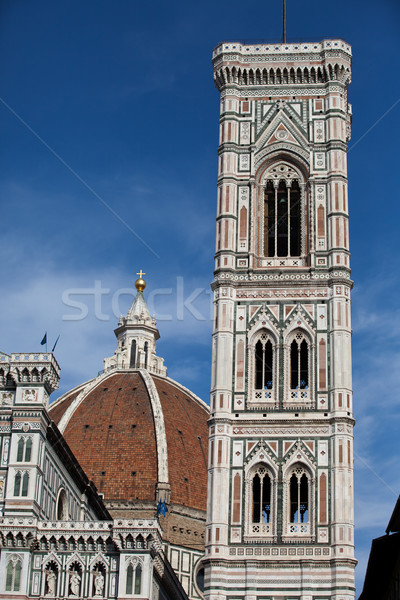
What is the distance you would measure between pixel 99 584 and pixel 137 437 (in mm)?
36697

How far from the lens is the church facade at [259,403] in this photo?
123ft

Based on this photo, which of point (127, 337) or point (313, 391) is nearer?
point (313, 391)

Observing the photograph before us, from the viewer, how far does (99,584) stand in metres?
38.3

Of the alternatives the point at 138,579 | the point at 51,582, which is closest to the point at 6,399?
the point at 51,582

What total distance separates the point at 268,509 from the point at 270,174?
490 inches

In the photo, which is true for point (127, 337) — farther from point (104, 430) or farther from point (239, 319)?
point (239, 319)

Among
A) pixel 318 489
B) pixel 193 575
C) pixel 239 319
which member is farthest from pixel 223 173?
pixel 193 575

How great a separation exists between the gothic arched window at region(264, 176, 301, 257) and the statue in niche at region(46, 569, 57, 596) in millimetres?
13216

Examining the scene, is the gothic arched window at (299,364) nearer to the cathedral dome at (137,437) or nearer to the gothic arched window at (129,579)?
the gothic arched window at (129,579)

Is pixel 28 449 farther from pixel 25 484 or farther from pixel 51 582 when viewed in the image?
pixel 51 582

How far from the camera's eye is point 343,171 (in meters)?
43.5

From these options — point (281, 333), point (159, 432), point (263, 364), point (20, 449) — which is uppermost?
point (159, 432)

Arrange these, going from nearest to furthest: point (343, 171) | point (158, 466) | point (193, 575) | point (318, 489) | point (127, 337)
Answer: point (318, 489) → point (343, 171) → point (193, 575) → point (158, 466) → point (127, 337)

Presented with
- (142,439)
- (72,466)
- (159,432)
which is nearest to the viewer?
(72,466)
